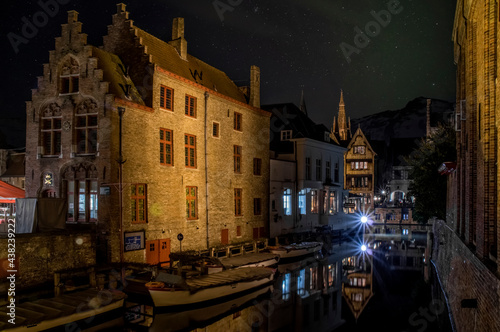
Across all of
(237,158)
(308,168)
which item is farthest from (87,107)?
(308,168)

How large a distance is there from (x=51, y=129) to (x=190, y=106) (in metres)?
8.33

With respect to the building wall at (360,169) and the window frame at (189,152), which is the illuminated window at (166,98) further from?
the building wall at (360,169)

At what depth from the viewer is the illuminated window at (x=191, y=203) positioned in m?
27.5

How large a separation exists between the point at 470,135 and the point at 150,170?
1619 cm

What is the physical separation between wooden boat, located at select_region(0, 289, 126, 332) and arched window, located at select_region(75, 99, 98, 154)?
828 centimetres

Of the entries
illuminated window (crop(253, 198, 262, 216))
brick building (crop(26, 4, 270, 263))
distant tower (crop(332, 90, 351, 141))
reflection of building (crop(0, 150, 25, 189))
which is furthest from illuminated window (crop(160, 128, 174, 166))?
distant tower (crop(332, 90, 351, 141))

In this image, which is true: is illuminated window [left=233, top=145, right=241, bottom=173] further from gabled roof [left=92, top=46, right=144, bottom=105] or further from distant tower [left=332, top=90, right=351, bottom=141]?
distant tower [left=332, top=90, right=351, bottom=141]

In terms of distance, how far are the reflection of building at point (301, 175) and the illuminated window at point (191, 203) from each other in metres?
10.3

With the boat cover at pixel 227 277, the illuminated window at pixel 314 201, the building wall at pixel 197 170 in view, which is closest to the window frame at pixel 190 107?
the building wall at pixel 197 170

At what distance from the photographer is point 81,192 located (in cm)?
2316

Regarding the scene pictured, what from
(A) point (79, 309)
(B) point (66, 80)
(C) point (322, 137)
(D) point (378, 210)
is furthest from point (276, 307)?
(D) point (378, 210)

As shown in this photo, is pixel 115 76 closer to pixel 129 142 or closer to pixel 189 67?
pixel 129 142

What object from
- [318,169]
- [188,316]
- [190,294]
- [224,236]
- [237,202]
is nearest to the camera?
[188,316]

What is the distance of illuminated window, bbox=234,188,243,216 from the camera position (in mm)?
32625
